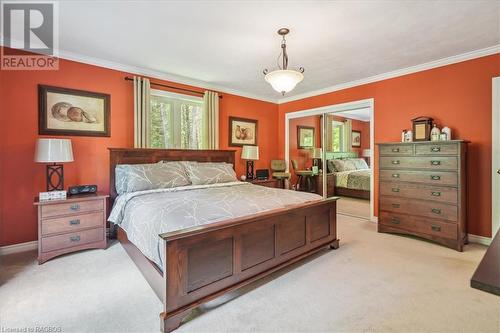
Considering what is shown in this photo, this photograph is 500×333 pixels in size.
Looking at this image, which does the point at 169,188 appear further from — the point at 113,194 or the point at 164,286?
the point at 164,286

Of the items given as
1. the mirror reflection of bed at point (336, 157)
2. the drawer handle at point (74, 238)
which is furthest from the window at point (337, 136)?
the drawer handle at point (74, 238)

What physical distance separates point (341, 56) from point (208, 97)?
2.40m

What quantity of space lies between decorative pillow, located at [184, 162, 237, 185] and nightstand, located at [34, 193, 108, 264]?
1.19m

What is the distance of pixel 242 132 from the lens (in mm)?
5234

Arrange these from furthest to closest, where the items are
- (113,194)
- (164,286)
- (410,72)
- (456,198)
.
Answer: (410,72) → (113,194) → (456,198) → (164,286)

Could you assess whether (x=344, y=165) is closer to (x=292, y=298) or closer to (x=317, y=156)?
(x=317, y=156)

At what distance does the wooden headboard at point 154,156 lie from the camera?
136 inches

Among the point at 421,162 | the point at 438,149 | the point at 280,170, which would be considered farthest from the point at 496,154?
the point at 280,170

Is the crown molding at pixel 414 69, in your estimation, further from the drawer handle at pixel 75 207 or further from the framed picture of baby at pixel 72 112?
the drawer handle at pixel 75 207

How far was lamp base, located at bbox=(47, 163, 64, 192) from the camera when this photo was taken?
9.94 ft

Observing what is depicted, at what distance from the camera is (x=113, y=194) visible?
347 centimetres

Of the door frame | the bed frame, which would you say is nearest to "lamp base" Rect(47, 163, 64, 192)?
the bed frame

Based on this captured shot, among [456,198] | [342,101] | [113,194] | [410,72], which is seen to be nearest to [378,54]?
[410,72]

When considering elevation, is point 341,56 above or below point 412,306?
above
